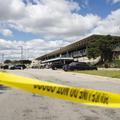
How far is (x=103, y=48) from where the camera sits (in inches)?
3270

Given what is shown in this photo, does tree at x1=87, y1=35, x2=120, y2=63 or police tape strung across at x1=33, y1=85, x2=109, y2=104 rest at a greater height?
tree at x1=87, y1=35, x2=120, y2=63

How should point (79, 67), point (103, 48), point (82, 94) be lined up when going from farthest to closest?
point (103, 48)
point (79, 67)
point (82, 94)

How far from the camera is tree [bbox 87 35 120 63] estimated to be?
270ft

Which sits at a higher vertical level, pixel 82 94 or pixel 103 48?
pixel 103 48

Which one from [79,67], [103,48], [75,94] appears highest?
[103,48]

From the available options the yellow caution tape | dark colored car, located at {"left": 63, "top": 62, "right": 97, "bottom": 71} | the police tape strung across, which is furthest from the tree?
the police tape strung across

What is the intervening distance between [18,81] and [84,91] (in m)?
0.98

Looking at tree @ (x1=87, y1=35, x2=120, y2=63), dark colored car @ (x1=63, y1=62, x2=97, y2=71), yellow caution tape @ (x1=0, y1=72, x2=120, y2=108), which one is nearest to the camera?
yellow caution tape @ (x1=0, y1=72, x2=120, y2=108)

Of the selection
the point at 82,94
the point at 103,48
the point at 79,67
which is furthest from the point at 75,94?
the point at 103,48

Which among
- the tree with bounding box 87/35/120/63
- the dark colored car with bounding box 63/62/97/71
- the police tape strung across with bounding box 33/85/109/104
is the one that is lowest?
the police tape strung across with bounding box 33/85/109/104

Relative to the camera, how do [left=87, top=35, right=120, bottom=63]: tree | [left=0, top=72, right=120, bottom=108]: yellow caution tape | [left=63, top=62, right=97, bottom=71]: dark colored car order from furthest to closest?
[left=87, top=35, right=120, bottom=63]: tree → [left=63, top=62, right=97, bottom=71]: dark colored car → [left=0, top=72, right=120, bottom=108]: yellow caution tape

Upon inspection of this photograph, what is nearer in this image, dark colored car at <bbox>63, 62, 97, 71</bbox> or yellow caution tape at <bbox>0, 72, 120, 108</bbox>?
yellow caution tape at <bbox>0, 72, 120, 108</bbox>

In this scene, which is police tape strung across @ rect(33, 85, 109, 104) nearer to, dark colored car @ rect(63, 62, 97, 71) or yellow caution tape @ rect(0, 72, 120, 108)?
yellow caution tape @ rect(0, 72, 120, 108)

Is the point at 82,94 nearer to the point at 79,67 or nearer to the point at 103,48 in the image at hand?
the point at 79,67
